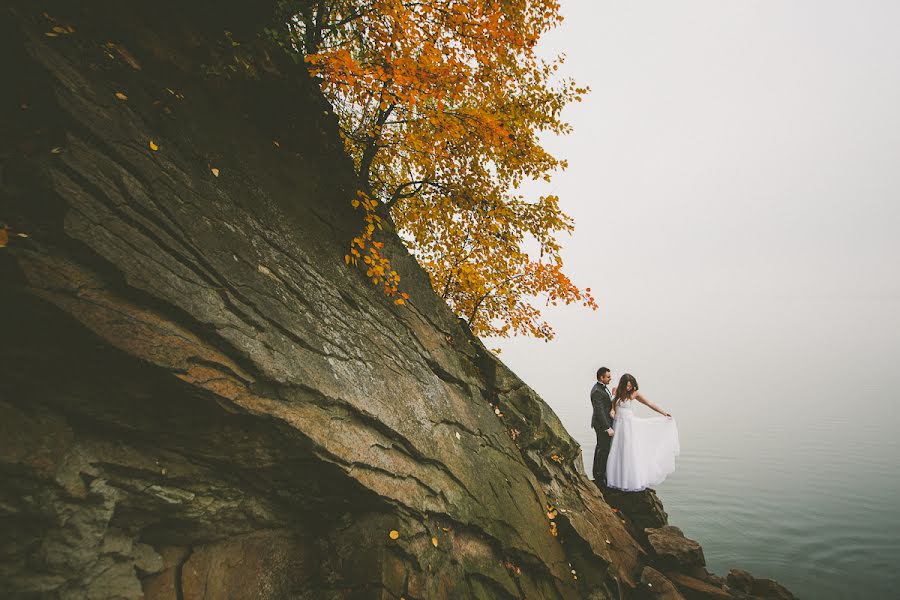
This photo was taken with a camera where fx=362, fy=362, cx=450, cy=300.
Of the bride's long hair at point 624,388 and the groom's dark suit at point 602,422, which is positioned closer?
the bride's long hair at point 624,388

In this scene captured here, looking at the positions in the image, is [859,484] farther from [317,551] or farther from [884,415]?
[884,415]

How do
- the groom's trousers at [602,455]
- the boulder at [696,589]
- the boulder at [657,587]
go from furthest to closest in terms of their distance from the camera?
1. the groom's trousers at [602,455]
2. the boulder at [696,589]
3. the boulder at [657,587]

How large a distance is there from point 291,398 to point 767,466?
45.3m

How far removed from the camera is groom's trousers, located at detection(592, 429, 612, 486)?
1043 cm

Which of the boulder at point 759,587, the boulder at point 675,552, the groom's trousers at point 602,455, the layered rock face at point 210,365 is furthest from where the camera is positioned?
the groom's trousers at point 602,455

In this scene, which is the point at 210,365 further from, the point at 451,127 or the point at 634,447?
the point at 634,447

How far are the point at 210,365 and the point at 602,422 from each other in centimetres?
977

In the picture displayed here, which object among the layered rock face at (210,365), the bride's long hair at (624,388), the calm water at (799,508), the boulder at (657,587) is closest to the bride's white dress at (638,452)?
the bride's long hair at (624,388)

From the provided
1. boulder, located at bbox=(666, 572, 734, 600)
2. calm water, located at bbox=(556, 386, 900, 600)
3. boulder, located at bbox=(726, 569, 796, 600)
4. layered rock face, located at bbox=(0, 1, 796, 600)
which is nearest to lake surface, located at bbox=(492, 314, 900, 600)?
calm water, located at bbox=(556, 386, 900, 600)

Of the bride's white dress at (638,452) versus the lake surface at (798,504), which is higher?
the bride's white dress at (638,452)

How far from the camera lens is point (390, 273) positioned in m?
6.65

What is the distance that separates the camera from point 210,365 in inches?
162

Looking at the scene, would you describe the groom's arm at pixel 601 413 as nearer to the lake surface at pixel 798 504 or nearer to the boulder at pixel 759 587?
the boulder at pixel 759 587

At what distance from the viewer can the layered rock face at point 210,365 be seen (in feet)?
11.3
